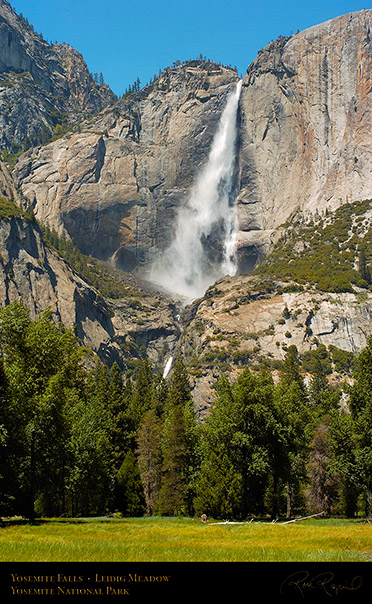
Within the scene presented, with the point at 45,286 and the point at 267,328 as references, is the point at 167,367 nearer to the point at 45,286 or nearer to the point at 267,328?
the point at 267,328

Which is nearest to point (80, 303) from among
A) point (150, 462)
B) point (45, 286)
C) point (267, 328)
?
point (45, 286)

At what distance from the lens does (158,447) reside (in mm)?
53906

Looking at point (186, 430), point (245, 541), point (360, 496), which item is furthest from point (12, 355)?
point (360, 496)

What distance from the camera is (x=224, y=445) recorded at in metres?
40.9

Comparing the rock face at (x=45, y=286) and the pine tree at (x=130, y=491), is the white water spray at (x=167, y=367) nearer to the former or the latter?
the rock face at (x=45, y=286)

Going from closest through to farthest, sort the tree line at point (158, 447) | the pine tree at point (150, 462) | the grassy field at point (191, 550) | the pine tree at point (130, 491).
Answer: the grassy field at point (191, 550), the tree line at point (158, 447), the pine tree at point (130, 491), the pine tree at point (150, 462)

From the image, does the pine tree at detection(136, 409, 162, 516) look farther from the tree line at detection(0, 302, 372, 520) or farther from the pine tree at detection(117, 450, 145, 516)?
the pine tree at detection(117, 450, 145, 516)

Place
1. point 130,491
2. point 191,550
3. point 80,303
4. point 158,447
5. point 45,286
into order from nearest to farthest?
point 191,550 → point 130,491 → point 158,447 → point 45,286 → point 80,303

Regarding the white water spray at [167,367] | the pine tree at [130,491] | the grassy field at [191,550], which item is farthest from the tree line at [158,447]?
the white water spray at [167,367]

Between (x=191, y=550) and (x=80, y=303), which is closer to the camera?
(x=191, y=550)

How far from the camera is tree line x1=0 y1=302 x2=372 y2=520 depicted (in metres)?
30.9

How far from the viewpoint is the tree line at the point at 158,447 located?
30891 mm

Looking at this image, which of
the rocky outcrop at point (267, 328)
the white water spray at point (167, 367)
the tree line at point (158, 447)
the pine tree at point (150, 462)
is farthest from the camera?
the white water spray at point (167, 367)
